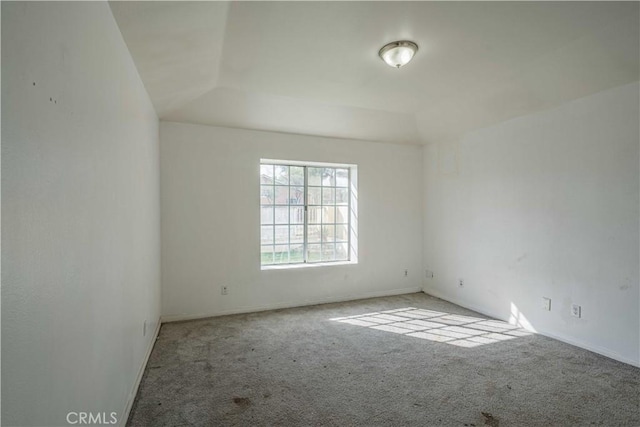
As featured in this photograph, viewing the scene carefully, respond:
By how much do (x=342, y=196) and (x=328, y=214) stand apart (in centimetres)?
36

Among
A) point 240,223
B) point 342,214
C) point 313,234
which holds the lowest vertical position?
point 313,234

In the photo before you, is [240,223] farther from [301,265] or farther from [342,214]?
[342,214]

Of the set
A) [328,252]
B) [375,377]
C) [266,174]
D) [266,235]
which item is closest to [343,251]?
[328,252]

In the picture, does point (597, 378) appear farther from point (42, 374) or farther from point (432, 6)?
point (42, 374)

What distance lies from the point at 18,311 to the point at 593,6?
10.4 feet

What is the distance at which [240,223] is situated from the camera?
13.1 feet

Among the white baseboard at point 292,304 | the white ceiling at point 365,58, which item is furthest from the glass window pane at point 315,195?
the white baseboard at point 292,304

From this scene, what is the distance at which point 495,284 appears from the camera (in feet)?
12.8

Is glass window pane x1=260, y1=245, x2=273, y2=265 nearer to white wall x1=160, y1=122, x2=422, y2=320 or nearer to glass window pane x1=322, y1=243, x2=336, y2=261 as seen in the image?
white wall x1=160, y1=122, x2=422, y2=320

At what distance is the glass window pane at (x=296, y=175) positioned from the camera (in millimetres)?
4484

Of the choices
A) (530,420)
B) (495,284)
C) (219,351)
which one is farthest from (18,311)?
(495,284)

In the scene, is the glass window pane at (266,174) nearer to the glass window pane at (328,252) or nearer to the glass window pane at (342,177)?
the glass window pane at (342,177)

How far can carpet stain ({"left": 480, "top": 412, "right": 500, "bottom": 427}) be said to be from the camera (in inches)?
76.7

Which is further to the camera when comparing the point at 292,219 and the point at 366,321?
the point at 292,219
